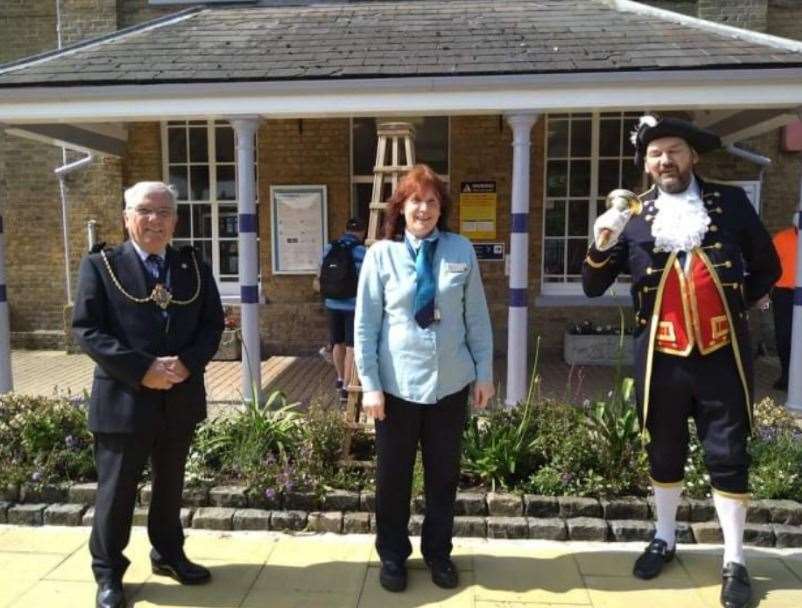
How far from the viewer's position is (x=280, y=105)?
582cm

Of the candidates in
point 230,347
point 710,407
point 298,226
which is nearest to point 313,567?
point 710,407

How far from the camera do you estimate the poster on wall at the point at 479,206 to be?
29.1 feet

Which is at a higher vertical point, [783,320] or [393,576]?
[783,320]

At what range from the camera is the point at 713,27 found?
666cm

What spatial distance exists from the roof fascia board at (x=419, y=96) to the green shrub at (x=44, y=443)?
268 centimetres

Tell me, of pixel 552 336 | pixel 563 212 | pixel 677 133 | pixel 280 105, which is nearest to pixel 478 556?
pixel 677 133

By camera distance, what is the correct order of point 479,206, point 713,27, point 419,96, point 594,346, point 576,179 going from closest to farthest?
1. point 419,96
2. point 713,27
3. point 594,346
4. point 479,206
5. point 576,179

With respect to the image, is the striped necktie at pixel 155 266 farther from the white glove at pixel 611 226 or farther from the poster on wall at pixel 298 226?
the poster on wall at pixel 298 226

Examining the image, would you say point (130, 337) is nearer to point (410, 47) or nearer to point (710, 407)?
point (710, 407)

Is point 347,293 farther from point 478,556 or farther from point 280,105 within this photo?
point 478,556

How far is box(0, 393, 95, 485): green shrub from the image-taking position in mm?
4258

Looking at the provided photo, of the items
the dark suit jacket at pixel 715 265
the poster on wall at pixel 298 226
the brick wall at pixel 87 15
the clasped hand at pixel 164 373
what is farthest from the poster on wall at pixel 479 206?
the clasped hand at pixel 164 373

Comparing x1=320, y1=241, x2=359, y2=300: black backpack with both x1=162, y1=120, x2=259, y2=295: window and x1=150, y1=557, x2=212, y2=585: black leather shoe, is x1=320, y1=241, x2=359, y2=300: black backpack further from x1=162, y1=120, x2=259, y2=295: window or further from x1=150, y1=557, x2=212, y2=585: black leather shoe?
x1=162, y1=120, x2=259, y2=295: window

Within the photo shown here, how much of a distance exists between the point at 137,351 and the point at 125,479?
1.94 ft
